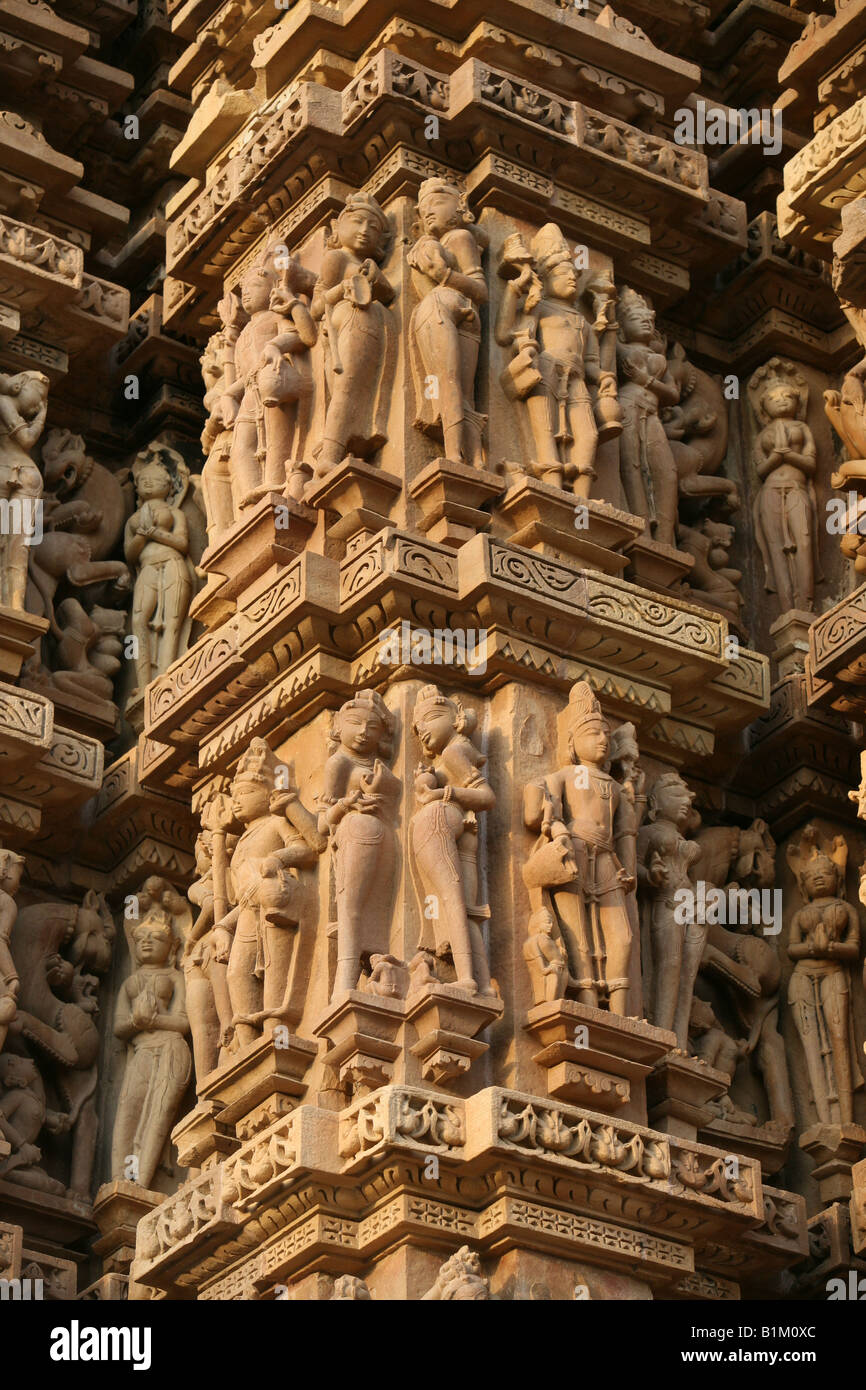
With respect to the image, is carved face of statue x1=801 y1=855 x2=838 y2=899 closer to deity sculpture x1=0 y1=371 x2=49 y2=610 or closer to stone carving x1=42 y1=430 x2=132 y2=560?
deity sculpture x1=0 y1=371 x2=49 y2=610

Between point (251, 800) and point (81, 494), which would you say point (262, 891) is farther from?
point (81, 494)

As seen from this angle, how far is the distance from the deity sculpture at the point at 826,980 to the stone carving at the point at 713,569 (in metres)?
1.63

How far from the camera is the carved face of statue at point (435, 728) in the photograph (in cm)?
1539

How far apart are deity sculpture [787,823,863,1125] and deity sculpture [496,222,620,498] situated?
2.42 meters

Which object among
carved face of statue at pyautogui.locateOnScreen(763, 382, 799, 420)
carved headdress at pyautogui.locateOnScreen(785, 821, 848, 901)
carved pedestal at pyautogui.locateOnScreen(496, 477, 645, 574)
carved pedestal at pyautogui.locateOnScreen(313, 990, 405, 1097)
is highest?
carved face of statue at pyautogui.locateOnScreen(763, 382, 799, 420)

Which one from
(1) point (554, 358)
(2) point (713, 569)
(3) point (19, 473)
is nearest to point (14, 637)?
(3) point (19, 473)

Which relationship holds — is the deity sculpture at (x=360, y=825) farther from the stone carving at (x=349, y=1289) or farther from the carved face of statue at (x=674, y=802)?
the carved face of statue at (x=674, y=802)

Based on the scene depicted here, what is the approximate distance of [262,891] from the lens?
50.6ft

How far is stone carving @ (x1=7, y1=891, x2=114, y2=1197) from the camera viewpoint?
56.7 ft

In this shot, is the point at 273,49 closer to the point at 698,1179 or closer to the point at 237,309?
the point at 237,309

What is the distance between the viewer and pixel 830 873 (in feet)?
56.5

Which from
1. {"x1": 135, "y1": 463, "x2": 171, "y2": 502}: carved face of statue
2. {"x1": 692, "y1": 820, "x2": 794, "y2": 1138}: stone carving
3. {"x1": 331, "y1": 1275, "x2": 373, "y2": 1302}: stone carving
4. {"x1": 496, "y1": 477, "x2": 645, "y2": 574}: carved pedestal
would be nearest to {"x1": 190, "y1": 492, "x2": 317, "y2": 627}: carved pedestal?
{"x1": 496, "y1": 477, "x2": 645, "y2": 574}: carved pedestal

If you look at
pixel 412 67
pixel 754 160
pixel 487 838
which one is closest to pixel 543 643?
pixel 487 838

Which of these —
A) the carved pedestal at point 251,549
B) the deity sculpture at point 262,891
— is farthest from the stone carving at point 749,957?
the carved pedestal at point 251,549
